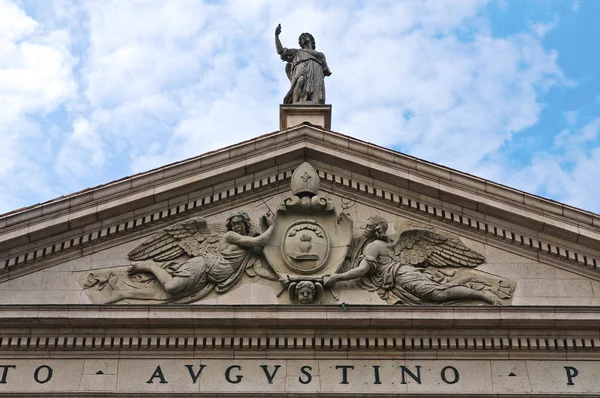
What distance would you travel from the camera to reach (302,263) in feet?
68.8

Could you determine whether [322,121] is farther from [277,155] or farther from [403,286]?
[403,286]

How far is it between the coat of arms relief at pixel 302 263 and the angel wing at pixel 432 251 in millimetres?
18

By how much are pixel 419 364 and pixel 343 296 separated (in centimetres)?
180

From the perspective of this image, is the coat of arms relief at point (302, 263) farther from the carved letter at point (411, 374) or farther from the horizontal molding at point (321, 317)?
the carved letter at point (411, 374)

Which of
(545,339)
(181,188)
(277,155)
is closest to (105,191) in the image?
(181,188)

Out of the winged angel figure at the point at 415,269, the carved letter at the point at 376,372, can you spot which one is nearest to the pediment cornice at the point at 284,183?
the winged angel figure at the point at 415,269

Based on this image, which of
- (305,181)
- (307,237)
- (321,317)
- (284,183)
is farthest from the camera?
(284,183)

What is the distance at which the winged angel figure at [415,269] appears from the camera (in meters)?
20.6

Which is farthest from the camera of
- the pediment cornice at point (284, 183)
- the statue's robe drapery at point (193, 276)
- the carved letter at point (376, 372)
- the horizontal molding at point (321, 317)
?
the pediment cornice at point (284, 183)

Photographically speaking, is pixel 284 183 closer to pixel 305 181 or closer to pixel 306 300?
pixel 305 181

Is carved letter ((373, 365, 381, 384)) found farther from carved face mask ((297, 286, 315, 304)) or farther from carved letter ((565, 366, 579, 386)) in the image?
carved letter ((565, 366, 579, 386))

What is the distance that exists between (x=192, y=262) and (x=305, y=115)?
15.3ft

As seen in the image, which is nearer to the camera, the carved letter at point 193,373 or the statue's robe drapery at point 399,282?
the carved letter at point 193,373

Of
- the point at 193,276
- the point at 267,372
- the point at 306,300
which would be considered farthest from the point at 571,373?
the point at 193,276
